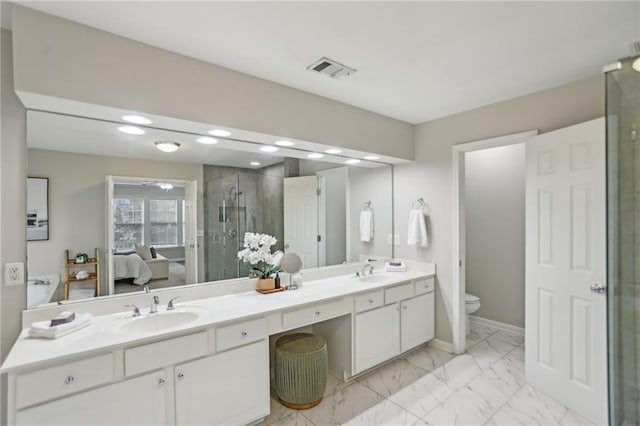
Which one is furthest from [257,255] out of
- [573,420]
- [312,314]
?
[573,420]

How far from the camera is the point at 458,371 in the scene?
2832 mm

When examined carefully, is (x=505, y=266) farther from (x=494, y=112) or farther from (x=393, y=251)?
(x=494, y=112)

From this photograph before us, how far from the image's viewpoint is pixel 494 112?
9.65 ft

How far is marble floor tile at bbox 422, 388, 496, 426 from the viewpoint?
2.14 meters

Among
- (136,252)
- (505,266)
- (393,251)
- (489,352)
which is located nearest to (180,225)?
(136,252)

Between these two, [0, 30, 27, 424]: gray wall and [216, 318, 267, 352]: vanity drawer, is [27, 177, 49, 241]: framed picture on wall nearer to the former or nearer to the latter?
[0, 30, 27, 424]: gray wall

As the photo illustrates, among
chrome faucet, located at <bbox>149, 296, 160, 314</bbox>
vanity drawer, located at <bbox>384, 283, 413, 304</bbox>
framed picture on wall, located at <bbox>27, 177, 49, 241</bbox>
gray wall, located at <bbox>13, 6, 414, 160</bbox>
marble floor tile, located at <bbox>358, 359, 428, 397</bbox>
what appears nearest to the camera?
gray wall, located at <bbox>13, 6, 414, 160</bbox>

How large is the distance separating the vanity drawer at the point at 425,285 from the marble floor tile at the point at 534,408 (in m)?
1.11

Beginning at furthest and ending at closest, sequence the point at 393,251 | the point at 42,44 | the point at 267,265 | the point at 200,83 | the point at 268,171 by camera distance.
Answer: the point at 393,251, the point at 268,171, the point at 267,265, the point at 200,83, the point at 42,44

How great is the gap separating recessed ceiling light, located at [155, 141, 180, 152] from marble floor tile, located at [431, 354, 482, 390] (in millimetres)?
2961

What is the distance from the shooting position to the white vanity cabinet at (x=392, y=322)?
266 cm

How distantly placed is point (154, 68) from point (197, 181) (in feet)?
2.80

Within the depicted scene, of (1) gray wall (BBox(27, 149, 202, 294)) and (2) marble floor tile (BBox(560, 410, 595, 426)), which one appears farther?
(2) marble floor tile (BBox(560, 410, 595, 426))

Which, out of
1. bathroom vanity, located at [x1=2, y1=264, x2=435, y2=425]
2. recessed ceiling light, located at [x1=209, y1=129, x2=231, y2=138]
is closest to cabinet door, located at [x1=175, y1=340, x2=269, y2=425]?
bathroom vanity, located at [x1=2, y1=264, x2=435, y2=425]
